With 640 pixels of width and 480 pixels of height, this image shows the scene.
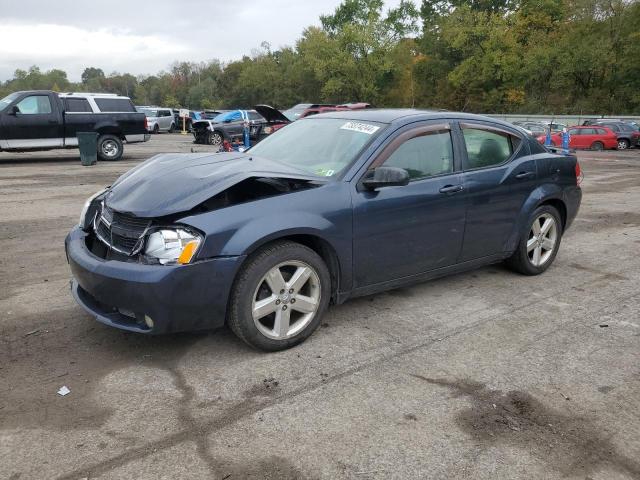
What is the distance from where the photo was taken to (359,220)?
151 inches

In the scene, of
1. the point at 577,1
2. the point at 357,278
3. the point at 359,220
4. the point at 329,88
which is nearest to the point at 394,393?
the point at 357,278

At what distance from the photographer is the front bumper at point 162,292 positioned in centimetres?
316

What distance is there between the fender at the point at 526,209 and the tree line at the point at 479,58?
44931 mm

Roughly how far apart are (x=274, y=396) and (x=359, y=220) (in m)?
1.40

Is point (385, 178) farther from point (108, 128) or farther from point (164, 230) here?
point (108, 128)

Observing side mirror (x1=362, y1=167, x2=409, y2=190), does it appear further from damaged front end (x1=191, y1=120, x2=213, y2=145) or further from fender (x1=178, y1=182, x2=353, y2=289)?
damaged front end (x1=191, y1=120, x2=213, y2=145)

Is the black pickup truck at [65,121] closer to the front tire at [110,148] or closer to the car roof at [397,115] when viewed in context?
the front tire at [110,148]

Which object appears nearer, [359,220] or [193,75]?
[359,220]

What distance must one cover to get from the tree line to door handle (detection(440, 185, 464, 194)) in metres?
46.1

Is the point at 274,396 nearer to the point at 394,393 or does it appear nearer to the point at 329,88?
the point at 394,393

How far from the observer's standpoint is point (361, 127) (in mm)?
4305

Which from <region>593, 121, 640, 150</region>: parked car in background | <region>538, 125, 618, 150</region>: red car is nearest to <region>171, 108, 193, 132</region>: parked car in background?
<region>538, 125, 618, 150</region>: red car

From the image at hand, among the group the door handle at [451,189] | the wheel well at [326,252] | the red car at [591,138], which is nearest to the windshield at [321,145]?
the wheel well at [326,252]

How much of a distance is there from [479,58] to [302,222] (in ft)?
173
